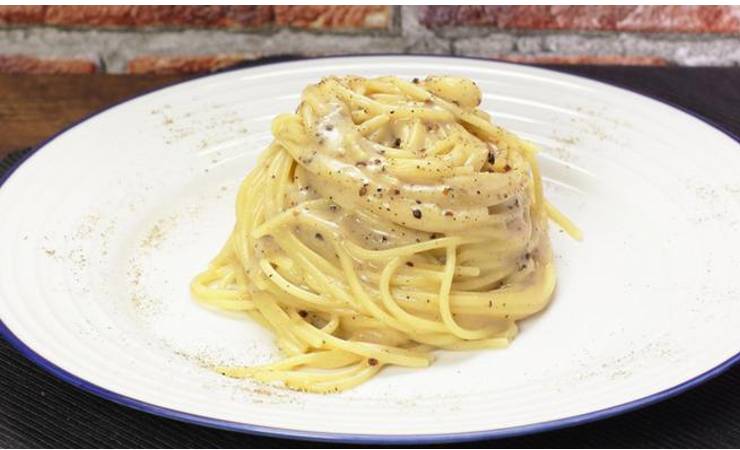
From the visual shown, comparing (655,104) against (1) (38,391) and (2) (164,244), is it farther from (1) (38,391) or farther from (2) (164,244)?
(1) (38,391)

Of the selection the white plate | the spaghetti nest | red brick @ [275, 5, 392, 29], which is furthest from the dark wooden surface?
the spaghetti nest

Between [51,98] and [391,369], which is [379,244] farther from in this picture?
[51,98]

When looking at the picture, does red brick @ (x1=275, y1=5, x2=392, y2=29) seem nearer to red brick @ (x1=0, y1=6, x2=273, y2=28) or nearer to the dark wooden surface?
red brick @ (x1=0, y1=6, x2=273, y2=28)

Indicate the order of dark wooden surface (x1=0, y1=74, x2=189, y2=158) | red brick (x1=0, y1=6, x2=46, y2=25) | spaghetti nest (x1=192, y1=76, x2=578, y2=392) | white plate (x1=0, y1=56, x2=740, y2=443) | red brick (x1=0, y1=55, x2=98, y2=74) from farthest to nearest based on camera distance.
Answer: red brick (x1=0, y1=55, x2=98, y2=74) < red brick (x1=0, y1=6, x2=46, y2=25) < dark wooden surface (x1=0, y1=74, x2=189, y2=158) < spaghetti nest (x1=192, y1=76, x2=578, y2=392) < white plate (x1=0, y1=56, x2=740, y2=443)

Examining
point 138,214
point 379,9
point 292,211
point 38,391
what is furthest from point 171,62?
point 38,391

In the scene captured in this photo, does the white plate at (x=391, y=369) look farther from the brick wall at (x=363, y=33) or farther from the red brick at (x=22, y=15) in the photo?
the red brick at (x=22, y=15)

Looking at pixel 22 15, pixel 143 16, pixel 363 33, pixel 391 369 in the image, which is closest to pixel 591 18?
pixel 363 33

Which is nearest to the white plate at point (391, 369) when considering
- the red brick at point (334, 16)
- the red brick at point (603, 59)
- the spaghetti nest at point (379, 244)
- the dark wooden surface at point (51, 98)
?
the spaghetti nest at point (379, 244)
